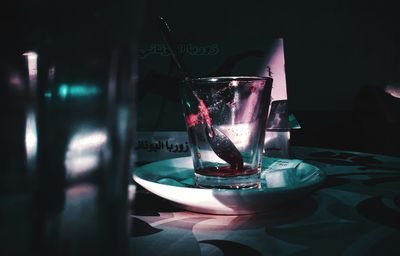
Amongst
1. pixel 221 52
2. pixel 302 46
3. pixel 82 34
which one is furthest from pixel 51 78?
pixel 302 46

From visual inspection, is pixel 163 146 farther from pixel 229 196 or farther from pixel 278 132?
pixel 229 196

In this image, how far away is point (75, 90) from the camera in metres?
0.12

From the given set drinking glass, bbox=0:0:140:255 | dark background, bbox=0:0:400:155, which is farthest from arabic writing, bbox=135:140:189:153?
dark background, bbox=0:0:400:155

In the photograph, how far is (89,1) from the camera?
112 millimetres

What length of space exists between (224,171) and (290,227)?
0.14 metres

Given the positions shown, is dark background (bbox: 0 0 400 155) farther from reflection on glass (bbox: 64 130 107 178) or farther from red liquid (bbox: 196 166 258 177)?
reflection on glass (bbox: 64 130 107 178)

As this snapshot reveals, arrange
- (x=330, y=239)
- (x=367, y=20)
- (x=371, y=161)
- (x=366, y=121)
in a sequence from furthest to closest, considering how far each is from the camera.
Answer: (x=367, y=20)
(x=366, y=121)
(x=371, y=161)
(x=330, y=239)

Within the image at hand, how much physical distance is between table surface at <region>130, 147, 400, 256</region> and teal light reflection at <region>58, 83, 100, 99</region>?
13 centimetres

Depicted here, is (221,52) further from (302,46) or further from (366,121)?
(302,46)

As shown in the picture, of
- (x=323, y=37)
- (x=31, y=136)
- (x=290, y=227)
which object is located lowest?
(x=290, y=227)

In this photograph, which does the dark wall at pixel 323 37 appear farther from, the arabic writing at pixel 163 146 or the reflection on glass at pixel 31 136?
the reflection on glass at pixel 31 136

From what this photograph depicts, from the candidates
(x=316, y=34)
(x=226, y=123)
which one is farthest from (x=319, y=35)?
(x=226, y=123)

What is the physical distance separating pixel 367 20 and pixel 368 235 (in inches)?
81.6

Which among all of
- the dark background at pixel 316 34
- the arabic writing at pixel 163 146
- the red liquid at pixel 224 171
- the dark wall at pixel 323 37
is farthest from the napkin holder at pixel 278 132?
the dark wall at pixel 323 37
